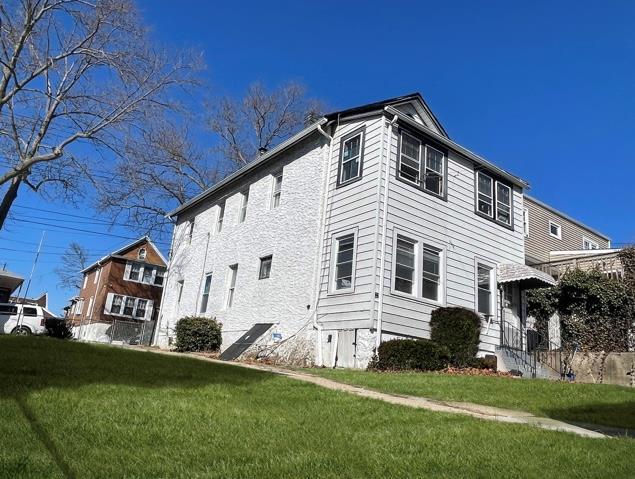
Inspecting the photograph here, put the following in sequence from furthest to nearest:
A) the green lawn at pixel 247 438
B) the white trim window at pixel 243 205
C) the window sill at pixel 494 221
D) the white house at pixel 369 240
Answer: the white trim window at pixel 243 205 → the window sill at pixel 494 221 → the white house at pixel 369 240 → the green lawn at pixel 247 438

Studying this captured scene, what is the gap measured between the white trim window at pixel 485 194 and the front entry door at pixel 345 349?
6.19 m


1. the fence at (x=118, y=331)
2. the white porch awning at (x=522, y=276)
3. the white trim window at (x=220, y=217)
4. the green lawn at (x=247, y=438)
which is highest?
the white trim window at (x=220, y=217)

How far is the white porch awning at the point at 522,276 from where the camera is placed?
50.1 feet

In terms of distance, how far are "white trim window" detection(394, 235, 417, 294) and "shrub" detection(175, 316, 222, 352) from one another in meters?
7.22

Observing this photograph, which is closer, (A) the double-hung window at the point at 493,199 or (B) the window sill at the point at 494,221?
(B) the window sill at the point at 494,221

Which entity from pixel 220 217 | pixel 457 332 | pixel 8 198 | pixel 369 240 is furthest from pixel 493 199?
pixel 8 198

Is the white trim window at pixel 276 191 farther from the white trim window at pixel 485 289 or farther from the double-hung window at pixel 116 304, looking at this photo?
the double-hung window at pixel 116 304

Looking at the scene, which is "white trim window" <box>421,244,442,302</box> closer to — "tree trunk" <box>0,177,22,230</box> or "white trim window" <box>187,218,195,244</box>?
"white trim window" <box>187,218,195,244</box>

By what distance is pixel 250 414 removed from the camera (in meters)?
5.29

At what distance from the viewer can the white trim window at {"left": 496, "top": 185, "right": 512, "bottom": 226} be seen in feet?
55.6

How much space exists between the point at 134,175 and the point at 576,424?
2470 centimetres

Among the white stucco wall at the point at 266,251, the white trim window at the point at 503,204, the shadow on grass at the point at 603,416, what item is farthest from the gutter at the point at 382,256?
the shadow on grass at the point at 603,416

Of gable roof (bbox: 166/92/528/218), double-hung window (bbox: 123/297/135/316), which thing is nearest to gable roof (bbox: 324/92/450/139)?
gable roof (bbox: 166/92/528/218)

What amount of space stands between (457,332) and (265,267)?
652 centimetres
